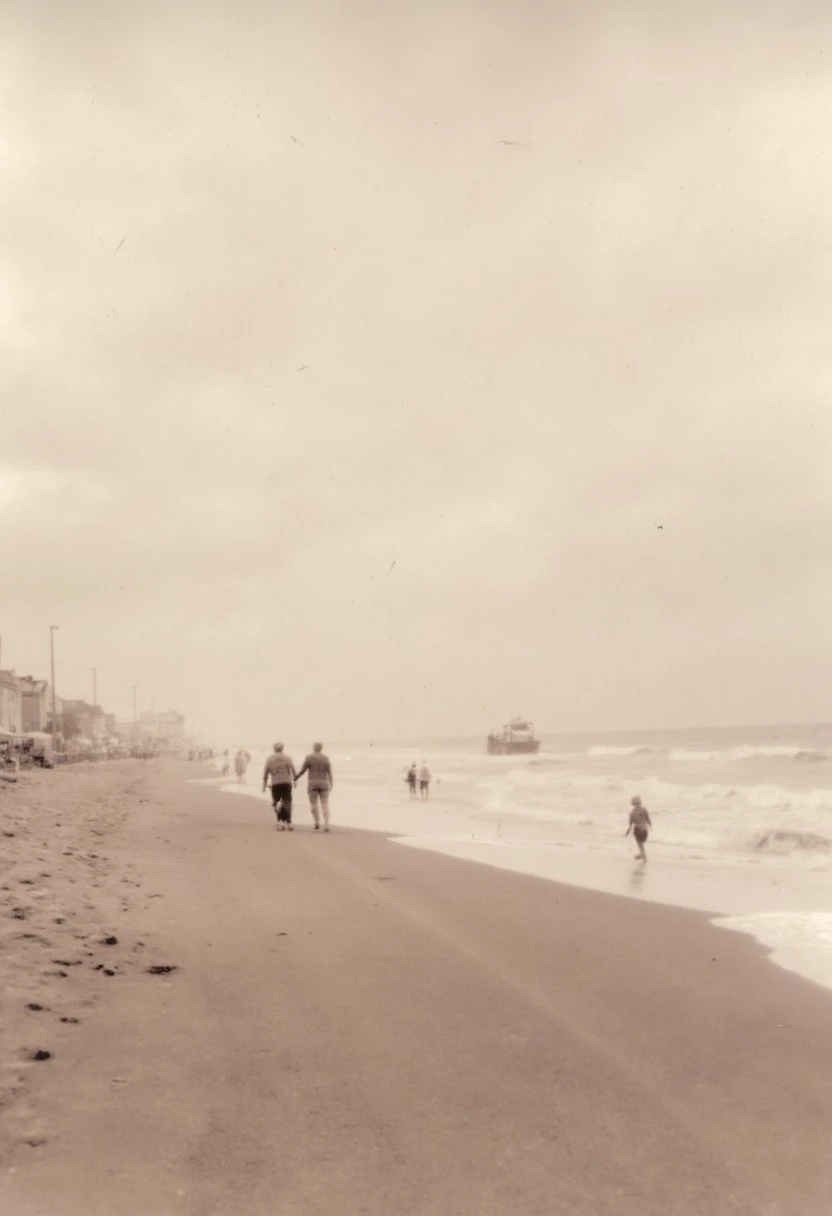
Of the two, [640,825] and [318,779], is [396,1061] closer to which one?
[640,825]

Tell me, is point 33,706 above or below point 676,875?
above

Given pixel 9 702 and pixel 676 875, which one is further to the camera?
pixel 9 702

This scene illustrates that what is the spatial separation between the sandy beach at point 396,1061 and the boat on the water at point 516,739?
9118cm

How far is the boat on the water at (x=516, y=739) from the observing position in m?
101

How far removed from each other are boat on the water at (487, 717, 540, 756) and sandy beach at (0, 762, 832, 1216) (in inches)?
3590

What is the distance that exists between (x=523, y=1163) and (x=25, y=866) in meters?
8.50

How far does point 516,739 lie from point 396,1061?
97.0 m

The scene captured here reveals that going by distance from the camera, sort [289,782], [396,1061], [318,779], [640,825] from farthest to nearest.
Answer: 1. [318,779]
2. [289,782]
3. [640,825]
4. [396,1061]

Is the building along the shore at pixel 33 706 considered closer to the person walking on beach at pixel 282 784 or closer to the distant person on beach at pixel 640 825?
the person walking on beach at pixel 282 784

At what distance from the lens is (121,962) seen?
7.29m

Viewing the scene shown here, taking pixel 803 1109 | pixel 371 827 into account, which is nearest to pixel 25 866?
pixel 803 1109

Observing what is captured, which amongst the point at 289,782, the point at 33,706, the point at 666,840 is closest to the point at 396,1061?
the point at 289,782

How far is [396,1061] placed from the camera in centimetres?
531

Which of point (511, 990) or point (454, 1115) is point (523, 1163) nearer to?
point (454, 1115)
